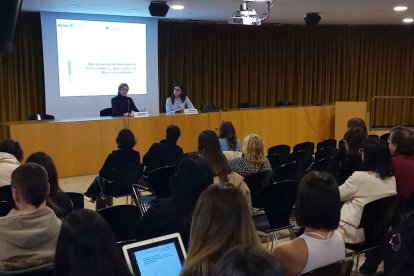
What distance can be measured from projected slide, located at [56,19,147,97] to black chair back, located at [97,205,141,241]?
22.9 ft

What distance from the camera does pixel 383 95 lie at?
1367 cm

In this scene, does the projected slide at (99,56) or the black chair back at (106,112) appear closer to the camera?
the black chair back at (106,112)

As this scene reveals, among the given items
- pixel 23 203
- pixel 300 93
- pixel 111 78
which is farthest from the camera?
pixel 300 93

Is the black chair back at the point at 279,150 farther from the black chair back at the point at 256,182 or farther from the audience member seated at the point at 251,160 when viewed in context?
the black chair back at the point at 256,182

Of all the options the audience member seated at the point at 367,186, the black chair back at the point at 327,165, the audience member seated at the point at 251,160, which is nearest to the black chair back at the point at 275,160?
the black chair back at the point at 327,165

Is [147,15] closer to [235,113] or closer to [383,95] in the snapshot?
[235,113]

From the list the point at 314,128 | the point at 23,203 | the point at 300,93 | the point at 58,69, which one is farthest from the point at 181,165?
the point at 300,93

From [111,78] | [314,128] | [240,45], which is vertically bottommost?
[314,128]

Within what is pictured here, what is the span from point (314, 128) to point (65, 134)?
5239 mm

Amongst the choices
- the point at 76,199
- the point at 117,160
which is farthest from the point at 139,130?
the point at 76,199

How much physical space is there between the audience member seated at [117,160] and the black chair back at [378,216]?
8.23 feet

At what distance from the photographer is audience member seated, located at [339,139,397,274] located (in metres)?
3.39

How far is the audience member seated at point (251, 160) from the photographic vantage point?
434 cm

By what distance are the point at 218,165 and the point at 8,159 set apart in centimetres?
170
